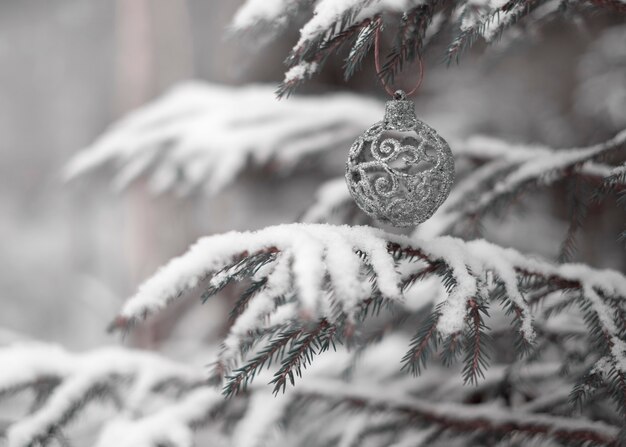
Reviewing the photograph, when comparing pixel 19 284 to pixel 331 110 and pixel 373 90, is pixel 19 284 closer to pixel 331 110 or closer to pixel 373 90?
pixel 373 90

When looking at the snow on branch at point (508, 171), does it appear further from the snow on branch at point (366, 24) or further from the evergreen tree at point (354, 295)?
the snow on branch at point (366, 24)

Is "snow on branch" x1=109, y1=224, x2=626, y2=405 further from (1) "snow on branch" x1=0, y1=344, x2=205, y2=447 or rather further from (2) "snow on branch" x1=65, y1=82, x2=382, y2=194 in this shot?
(2) "snow on branch" x1=65, y1=82, x2=382, y2=194

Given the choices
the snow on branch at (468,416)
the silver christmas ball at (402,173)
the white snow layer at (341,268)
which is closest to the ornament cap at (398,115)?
the silver christmas ball at (402,173)

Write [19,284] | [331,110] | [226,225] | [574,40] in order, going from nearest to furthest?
[331,110] < [226,225] < [574,40] < [19,284]

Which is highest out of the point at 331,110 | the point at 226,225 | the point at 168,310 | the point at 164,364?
the point at 226,225

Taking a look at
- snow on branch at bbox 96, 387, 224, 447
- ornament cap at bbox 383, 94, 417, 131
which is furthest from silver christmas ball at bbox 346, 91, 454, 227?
Result: snow on branch at bbox 96, 387, 224, 447

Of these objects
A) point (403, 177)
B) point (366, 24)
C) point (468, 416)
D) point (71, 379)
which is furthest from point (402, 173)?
point (71, 379)

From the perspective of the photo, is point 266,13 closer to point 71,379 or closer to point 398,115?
point 398,115

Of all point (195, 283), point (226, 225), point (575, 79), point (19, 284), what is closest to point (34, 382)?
point (195, 283)
